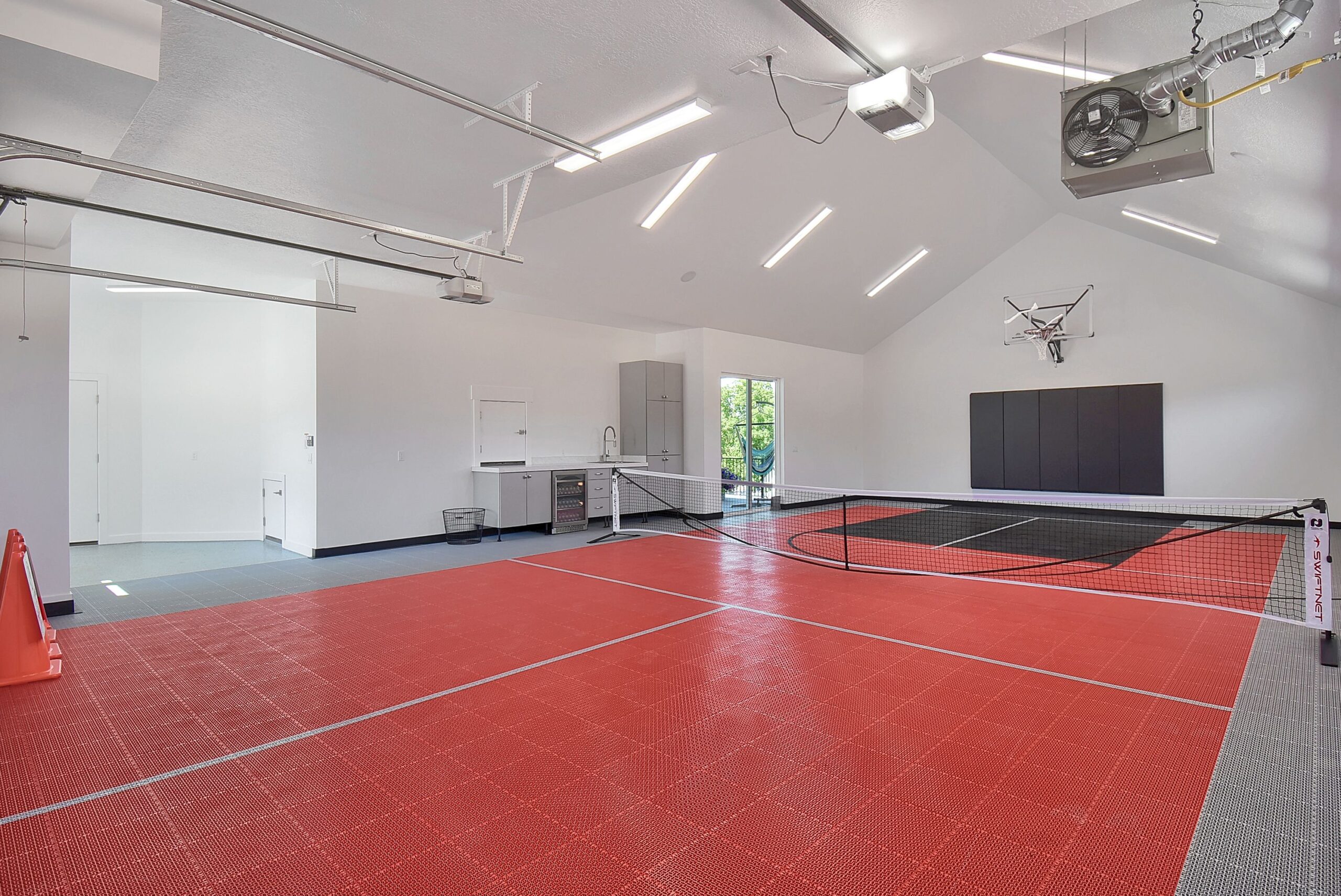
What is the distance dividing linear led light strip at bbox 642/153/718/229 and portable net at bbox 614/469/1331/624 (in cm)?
292

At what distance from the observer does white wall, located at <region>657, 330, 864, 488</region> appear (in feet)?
36.1

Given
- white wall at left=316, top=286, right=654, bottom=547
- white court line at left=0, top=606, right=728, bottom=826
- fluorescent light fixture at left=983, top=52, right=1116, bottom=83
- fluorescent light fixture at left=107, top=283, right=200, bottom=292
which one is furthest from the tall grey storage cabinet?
fluorescent light fixture at left=983, top=52, right=1116, bottom=83

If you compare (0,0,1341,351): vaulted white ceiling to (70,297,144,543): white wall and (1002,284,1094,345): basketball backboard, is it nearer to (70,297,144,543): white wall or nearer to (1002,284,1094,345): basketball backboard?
(1002,284,1094,345): basketball backboard

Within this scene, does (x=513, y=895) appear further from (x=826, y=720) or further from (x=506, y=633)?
(x=506, y=633)

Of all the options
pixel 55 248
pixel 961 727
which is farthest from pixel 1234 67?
pixel 55 248

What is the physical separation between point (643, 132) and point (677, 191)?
322cm

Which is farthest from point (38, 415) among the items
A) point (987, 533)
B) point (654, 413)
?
point (987, 533)

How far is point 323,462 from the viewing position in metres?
7.72

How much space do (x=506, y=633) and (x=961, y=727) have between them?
2.98 metres

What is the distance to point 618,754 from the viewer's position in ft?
9.59

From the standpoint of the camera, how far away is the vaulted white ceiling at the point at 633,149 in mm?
2975

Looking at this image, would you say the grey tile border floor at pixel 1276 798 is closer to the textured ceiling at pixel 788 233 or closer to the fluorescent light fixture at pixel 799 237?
the textured ceiling at pixel 788 233

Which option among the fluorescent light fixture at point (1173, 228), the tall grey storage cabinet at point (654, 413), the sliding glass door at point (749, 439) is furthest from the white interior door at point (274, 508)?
the fluorescent light fixture at point (1173, 228)

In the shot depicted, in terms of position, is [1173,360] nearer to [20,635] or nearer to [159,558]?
[20,635]
